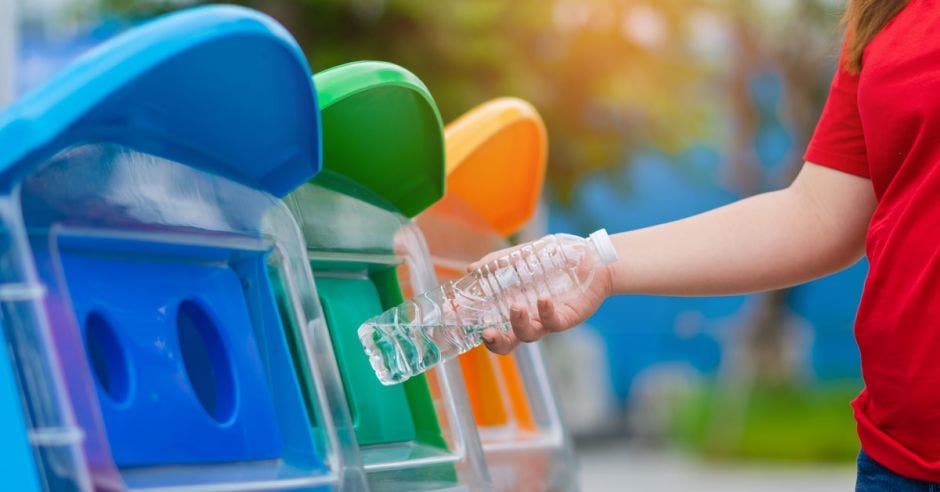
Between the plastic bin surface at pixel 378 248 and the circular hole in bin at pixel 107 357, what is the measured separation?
408mm

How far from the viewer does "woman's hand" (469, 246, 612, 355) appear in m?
1.72

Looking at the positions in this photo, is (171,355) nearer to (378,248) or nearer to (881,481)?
(378,248)

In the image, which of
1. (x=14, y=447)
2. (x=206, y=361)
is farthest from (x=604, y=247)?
(x=14, y=447)

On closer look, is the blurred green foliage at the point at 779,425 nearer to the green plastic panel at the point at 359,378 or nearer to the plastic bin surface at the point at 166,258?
the green plastic panel at the point at 359,378

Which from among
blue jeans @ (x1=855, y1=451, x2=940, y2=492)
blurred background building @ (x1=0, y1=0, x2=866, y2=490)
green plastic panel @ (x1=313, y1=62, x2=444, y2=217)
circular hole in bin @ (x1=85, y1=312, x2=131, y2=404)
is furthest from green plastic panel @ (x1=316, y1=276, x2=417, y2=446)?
blurred background building @ (x1=0, y1=0, x2=866, y2=490)

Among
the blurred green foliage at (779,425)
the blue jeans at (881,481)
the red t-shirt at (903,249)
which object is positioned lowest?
the blurred green foliage at (779,425)

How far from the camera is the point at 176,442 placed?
1391mm

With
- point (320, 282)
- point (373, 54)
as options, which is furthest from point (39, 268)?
point (373, 54)

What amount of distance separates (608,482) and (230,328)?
1071 cm

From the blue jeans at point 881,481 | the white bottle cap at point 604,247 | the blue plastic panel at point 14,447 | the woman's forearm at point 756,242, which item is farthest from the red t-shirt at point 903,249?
the blue plastic panel at point 14,447

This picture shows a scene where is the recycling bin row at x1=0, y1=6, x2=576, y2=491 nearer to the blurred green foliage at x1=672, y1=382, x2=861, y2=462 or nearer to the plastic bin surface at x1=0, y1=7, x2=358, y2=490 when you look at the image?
the plastic bin surface at x1=0, y1=7, x2=358, y2=490

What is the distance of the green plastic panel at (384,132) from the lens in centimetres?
175

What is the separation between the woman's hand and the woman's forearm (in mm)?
37

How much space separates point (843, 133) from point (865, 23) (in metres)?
0.16
